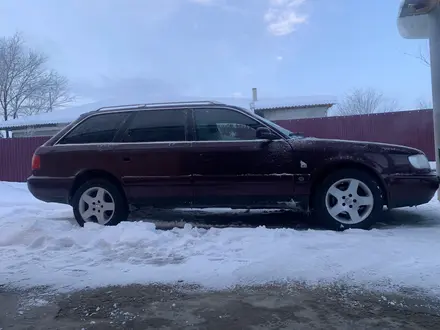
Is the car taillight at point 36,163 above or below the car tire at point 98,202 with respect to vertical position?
above

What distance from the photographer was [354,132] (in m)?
12.7

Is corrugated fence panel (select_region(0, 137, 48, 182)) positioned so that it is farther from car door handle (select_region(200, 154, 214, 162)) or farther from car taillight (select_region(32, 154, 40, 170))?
car door handle (select_region(200, 154, 214, 162))

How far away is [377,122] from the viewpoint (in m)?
12.4

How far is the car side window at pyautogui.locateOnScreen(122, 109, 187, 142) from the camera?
5.34 metres

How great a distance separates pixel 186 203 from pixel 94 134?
161cm

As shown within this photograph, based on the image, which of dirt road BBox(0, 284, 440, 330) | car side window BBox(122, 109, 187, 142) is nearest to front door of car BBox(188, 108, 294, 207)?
car side window BBox(122, 109, 187, 142)

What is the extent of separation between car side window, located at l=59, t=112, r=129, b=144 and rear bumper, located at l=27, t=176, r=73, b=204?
56cm

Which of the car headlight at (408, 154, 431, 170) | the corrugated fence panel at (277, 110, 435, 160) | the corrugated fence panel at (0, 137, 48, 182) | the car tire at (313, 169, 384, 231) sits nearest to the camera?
the car tire at (313, 169, 384, 231)

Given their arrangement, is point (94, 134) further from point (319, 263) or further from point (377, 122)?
point (377, 122)

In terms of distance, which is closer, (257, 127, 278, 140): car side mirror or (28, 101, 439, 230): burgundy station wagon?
(28, 101, 439, 230): burgundy station wagon

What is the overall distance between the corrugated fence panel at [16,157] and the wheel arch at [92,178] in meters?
9.17

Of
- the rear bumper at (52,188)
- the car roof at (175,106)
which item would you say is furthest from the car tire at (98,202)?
the car roof at (175,106)

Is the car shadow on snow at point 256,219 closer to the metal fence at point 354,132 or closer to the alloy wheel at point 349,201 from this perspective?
the alloy wheel at point 349,201

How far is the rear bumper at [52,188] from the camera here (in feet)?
17.8
